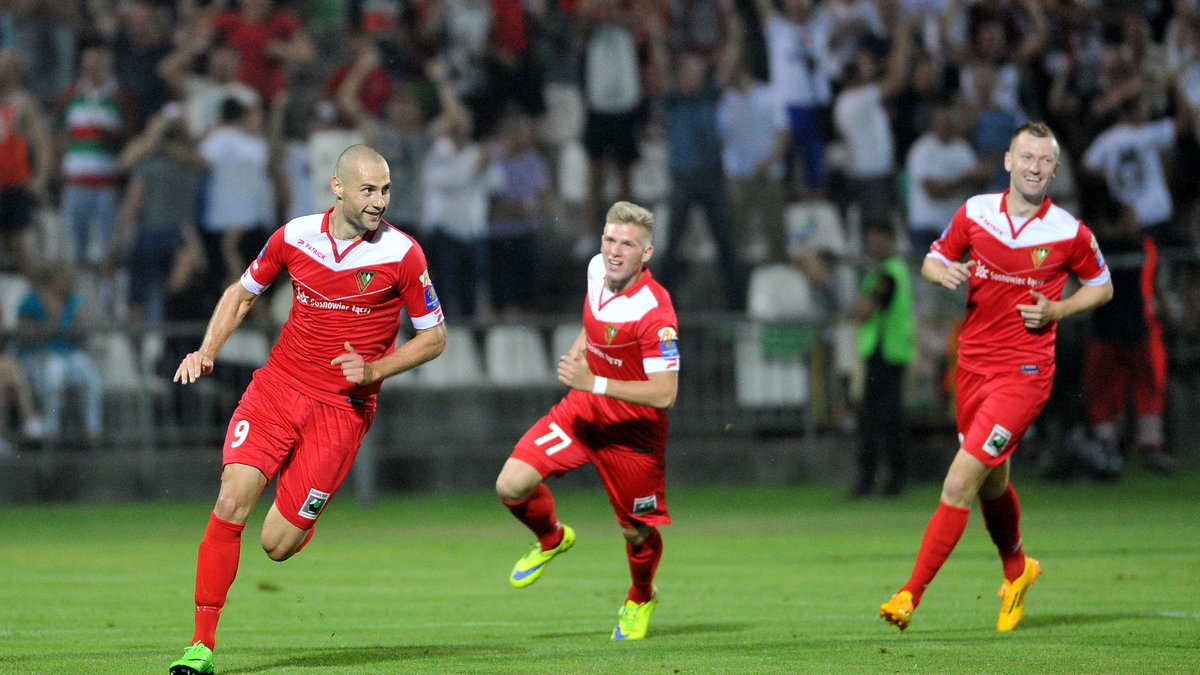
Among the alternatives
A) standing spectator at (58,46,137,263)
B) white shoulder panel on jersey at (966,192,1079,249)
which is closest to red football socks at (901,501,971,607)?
white shoulder panel on jersey at (966,192,1079,249)

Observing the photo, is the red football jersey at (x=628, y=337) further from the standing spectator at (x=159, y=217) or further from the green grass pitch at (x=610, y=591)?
the standing spectator at (x=159, y=217)

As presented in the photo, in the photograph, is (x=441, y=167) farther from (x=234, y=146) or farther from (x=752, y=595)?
(x=752, y=595)

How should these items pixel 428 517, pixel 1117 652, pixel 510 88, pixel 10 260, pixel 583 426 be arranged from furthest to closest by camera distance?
pixel 510 88 < pixel 10 260 < pixel 428 517 < pixel 583 426 < pixel 1117 652

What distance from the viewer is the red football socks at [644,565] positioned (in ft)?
30.5

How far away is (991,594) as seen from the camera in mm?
10961

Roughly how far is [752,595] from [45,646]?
456 cm

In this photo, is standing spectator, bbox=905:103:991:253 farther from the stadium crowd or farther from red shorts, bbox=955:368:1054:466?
red shorts, bbox=955:368:1054:466

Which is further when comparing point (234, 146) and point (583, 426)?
point (234, 146)

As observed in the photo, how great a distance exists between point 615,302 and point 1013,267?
88.8 inches

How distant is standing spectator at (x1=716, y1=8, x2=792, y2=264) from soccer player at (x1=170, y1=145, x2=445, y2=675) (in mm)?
11306

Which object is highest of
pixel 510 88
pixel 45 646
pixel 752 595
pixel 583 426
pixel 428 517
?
pixel 510 88

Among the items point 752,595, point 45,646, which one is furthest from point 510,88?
point 45,646

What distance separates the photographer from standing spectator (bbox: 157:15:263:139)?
1880 cm

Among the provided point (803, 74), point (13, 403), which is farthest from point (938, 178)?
point (13, 403)
